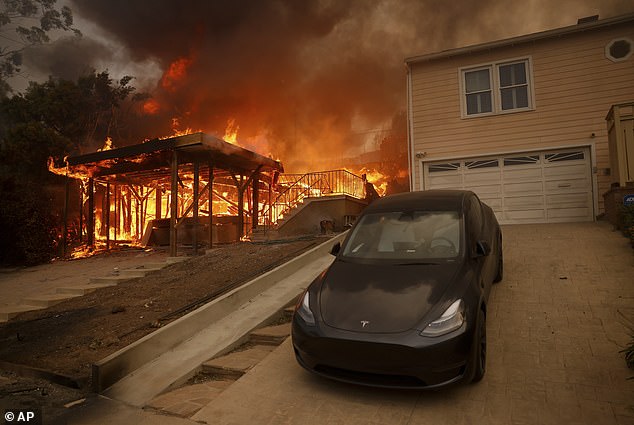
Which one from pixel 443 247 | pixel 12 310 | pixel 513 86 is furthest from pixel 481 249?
pixel 513 86

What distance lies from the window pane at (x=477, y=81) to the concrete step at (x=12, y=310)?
13718mm

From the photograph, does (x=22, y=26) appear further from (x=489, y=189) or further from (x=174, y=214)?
(x=489, y=189)

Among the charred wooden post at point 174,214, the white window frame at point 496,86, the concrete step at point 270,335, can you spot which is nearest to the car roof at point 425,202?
the concrete step at point 270,335

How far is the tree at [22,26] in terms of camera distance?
27.2 meters

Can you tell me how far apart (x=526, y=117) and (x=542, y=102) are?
25.2 inches

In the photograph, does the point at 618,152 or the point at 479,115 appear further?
the point at 479,115

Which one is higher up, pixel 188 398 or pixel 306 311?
pixel 306 311

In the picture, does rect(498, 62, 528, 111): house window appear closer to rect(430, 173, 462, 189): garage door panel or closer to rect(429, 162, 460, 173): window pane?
rect(429, 162, 460, 173): window pane

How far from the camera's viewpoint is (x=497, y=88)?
12.8m

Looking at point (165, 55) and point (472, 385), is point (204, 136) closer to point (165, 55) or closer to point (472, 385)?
point (472, 385)

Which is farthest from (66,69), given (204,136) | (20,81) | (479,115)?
(479,115)

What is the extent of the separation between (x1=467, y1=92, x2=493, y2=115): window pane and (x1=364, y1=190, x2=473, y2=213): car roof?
9154 millimetres

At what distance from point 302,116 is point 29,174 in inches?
941

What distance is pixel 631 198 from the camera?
9039 millimetres
